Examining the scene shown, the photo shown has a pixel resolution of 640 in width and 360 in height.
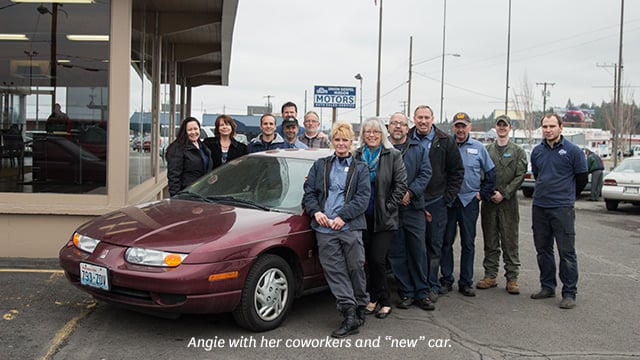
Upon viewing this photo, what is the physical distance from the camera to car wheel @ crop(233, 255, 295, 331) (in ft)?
15.4

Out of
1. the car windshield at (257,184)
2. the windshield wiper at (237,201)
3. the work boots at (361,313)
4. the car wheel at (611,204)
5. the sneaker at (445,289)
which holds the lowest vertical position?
the sneaker at (445,289)

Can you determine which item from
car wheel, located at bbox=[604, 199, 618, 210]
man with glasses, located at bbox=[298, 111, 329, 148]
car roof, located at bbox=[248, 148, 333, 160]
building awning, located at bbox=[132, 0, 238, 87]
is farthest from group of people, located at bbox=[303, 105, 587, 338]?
car wheel, located at bbox=[604, 199, 618, 210]

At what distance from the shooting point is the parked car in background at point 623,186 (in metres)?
14.5

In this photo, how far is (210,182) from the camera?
5.99 metres

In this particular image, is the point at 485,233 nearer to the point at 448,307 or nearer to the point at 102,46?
the point at 448,307

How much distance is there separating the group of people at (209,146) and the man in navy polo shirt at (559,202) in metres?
2.82

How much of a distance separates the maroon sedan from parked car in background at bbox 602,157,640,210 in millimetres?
11604

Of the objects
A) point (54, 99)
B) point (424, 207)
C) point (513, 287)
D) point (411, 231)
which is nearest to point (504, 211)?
point (513, 287)

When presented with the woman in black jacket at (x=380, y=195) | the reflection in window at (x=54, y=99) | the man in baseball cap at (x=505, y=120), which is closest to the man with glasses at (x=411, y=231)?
the woman in black jacket at (x=380, y=195)

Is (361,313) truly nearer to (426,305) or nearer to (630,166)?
(426,305)

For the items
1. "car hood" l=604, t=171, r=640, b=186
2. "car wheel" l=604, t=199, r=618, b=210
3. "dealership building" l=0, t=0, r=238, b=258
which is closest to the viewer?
"dealership building" l=0, t=0, r=238, b=258

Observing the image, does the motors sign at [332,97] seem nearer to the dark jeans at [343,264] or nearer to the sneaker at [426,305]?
the sneaker at [426,305]

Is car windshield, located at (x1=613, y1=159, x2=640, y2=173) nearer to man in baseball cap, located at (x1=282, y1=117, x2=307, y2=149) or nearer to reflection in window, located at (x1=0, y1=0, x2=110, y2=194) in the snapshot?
man in baseball cap, located at (x1=282, y1=117, x2=307, y2=149)

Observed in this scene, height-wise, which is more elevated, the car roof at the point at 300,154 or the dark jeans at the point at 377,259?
the car roof at the point at 300,154
